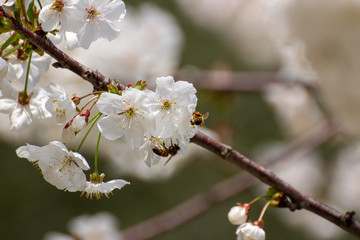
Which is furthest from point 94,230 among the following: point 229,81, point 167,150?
point 167,150

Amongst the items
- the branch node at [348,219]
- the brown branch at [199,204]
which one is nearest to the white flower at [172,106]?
the branch node at [348,219]

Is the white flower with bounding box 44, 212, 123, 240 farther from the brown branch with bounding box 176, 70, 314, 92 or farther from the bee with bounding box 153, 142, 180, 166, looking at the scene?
the bee with bounding box 153, 142, 180, 166

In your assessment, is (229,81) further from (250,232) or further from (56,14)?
(56,14)

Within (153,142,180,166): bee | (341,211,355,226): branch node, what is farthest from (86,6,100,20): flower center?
(341,211,355,226): branch node

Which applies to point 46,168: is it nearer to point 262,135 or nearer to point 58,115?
point 58,115

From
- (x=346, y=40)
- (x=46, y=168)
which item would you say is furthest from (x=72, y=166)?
(x=346, y=40)

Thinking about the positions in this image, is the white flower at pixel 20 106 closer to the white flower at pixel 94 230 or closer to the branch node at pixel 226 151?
the branch node at pixel 226 151
